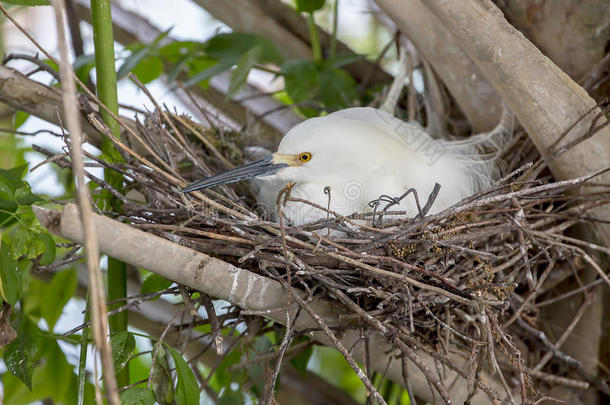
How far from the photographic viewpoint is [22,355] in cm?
111

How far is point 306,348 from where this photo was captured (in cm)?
143

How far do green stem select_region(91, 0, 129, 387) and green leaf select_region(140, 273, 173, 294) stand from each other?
79 mm

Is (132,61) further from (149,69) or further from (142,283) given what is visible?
(142,283)

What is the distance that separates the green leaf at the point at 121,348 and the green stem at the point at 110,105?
91mm

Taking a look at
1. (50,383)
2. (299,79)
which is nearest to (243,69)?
(299,79)

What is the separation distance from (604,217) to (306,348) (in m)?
0.67

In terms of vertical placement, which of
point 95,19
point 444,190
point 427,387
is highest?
point 95,19

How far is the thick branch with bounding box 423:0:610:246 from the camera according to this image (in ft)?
3.48

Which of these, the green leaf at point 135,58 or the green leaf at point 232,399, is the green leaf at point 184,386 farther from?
the green leaf at point 135,58

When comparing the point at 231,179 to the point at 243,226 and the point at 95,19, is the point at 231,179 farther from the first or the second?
the point at 95,19

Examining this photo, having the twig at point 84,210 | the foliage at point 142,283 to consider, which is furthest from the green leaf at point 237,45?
the twig at point 84,210

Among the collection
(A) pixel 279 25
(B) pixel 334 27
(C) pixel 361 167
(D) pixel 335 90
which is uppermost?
(A) pixel 279 25

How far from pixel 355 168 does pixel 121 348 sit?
0.60m

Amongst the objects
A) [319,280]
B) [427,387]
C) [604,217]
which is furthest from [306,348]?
[604,217]
